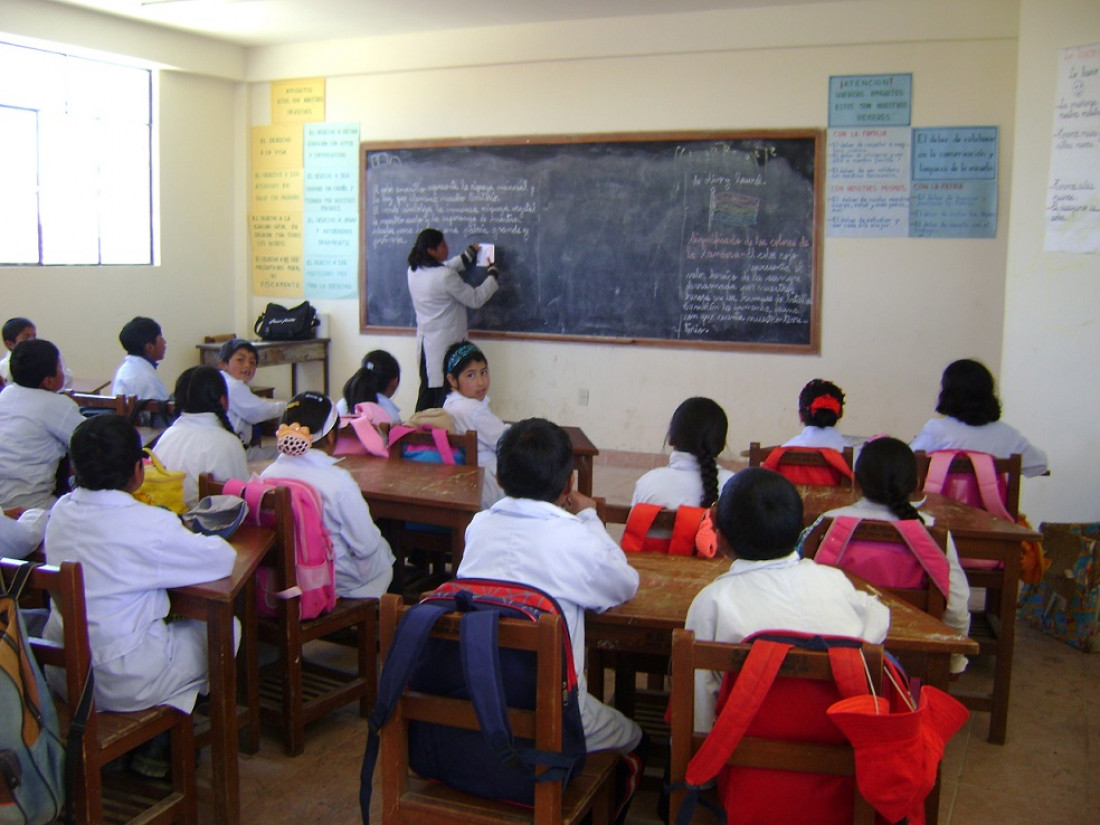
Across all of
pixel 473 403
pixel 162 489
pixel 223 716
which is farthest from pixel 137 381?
pixel 223 716

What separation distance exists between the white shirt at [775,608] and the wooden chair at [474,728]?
0.96 ft

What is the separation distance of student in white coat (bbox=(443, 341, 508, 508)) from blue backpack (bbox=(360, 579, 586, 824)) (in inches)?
82.8

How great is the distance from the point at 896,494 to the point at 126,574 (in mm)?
1839

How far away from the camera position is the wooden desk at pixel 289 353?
22.2 ft

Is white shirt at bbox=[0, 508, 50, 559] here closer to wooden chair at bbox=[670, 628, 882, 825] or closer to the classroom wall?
wooden chair at bbox=[670, 628, 882, 825]

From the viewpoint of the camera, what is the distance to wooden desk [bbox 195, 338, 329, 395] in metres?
6.75

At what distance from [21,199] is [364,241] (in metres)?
2.07

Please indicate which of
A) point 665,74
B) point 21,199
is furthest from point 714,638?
point 21,199

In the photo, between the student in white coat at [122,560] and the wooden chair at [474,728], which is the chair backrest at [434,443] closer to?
the student in white coat at [122,560]

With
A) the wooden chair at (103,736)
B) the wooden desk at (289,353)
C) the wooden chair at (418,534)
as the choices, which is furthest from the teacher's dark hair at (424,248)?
the wooden chair at (103,736)

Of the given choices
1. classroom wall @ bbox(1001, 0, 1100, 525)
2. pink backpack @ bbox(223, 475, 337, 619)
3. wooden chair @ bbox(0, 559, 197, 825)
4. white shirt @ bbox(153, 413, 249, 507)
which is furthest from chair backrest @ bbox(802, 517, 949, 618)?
classroom wall @ bbox(1001, 0, 1100, 525)

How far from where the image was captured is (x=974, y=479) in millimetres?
3439

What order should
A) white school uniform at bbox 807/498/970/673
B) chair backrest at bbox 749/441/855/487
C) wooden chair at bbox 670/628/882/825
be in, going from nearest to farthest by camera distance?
wooden chair at bbox 670/628/882/825 → white school uniform at bbox 807/498/970/673 → chair backrest at bbox 749/441/855/487

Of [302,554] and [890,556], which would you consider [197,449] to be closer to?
[302,554]
